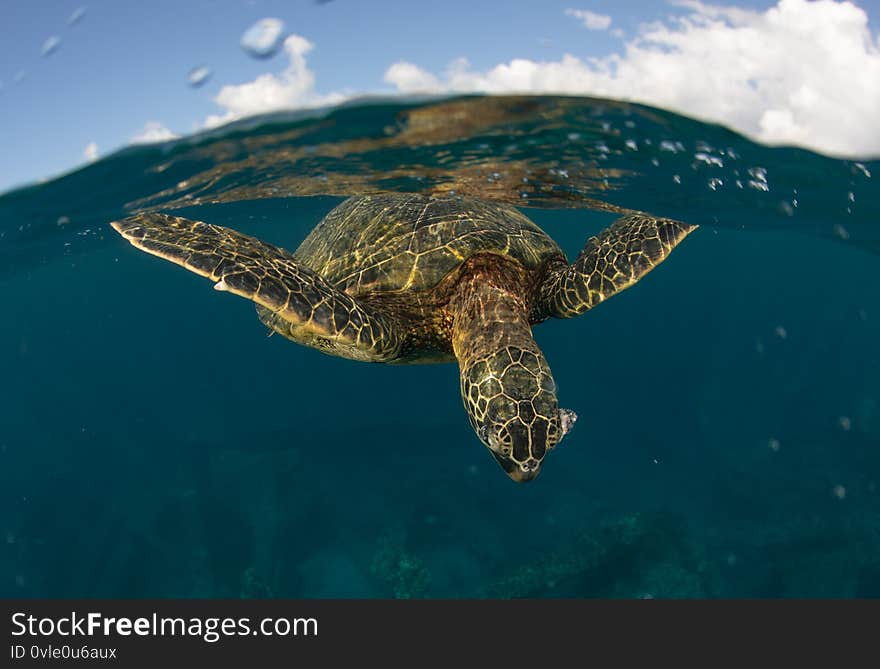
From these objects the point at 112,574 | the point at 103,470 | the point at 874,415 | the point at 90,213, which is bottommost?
the point at 874,415

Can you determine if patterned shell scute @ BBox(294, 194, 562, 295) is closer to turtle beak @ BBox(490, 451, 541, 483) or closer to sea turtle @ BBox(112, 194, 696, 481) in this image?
sea turtle @ BBox(112, 194, 696, 481)

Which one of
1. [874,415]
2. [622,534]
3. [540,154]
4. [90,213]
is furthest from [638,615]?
[874,415]

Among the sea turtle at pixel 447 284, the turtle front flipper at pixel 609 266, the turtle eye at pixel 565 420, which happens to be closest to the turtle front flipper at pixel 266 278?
the sea turtle at pixel 447 284

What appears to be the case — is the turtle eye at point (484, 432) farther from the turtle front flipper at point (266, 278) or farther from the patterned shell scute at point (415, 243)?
the patterned shell scute at point (415, 243)

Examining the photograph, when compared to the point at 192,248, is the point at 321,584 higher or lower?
lower

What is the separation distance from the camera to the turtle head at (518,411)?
4.50m

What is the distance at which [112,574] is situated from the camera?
47.2 feet

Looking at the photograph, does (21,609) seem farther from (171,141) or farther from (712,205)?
(712,205)

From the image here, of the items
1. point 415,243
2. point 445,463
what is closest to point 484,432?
point 415,243

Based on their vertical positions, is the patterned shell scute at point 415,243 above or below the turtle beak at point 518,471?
above

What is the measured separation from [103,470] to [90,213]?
10.9m

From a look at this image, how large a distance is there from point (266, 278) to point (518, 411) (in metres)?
3.09

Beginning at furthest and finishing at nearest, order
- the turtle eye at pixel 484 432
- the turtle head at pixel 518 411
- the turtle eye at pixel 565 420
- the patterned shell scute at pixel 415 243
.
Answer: the patterned shell scute at pixel 415 243 < the turtle eye at pixel 484 432 < the turtle eye at pixel 565 420 < the turtle head at pixel 518 411

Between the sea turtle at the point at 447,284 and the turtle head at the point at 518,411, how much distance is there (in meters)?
0.01
